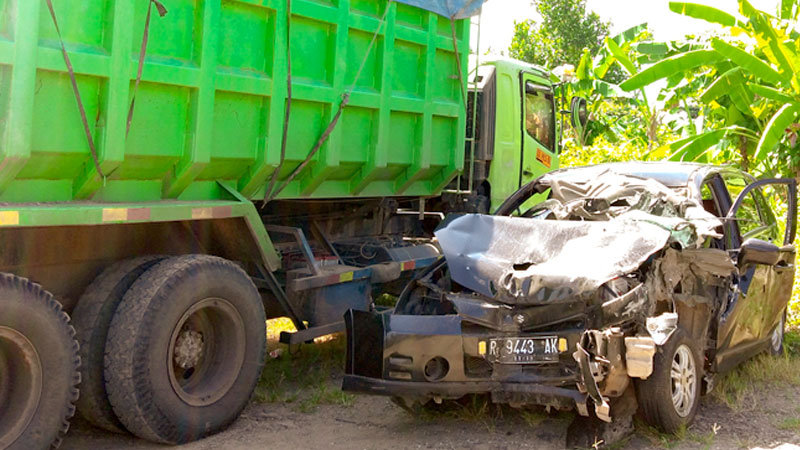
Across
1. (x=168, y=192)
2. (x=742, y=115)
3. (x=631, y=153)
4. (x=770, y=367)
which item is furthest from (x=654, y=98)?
(x=168, y=192)

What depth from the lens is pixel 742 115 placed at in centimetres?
1207

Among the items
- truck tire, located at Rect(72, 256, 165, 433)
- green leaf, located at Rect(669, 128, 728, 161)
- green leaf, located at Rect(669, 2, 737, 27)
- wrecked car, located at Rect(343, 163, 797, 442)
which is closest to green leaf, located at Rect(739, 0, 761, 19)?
green leaf, located at Rect(669, 2, 737, 27)

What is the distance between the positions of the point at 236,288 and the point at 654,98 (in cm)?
1149

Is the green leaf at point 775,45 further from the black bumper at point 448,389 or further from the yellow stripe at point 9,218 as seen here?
the yellow stripe at point 9,218

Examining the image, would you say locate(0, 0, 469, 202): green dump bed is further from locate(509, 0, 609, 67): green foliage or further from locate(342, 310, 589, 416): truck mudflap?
locate(509, 0, 609, 67): green foliage

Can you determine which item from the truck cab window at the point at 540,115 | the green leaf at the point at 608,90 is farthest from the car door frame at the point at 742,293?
the green leaf at the point at 608,90

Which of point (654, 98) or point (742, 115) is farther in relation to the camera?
point (654, 98)

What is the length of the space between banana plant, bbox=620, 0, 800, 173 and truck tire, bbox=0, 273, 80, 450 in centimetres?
818

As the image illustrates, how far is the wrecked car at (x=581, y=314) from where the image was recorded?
472cm

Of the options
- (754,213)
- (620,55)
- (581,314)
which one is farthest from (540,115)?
(581,314)

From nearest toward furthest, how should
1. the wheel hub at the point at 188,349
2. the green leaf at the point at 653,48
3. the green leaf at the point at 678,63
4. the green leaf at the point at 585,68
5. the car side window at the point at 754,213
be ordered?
the wheel hub at the point at 188,349 < the car side window at the point at 754,213 < the green leaf at the point at 678,63 < the green leaf at the point at 653,48 < the green leaf at the point at 585,68

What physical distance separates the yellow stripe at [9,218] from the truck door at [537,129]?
5.81 meters

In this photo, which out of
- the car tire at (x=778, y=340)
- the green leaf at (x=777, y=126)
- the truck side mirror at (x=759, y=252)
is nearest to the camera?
the truck side mirror at (x=759, y=252)

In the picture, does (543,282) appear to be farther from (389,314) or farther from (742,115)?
(742,115)
